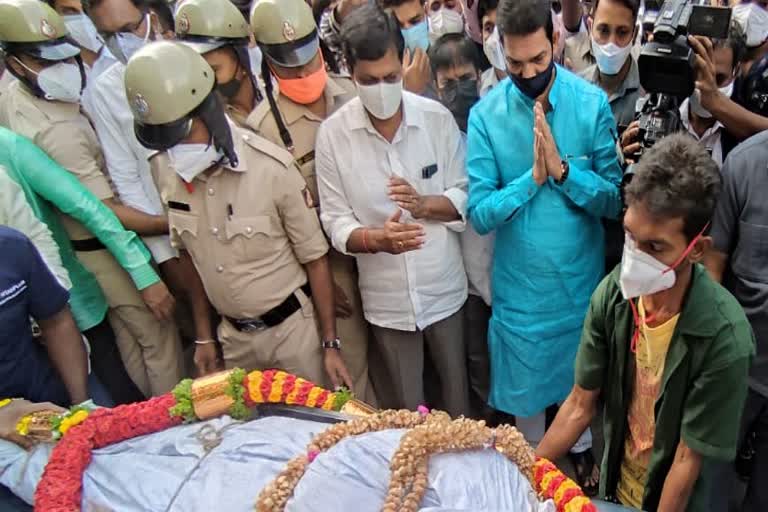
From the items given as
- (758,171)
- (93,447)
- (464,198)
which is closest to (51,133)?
(93,447)

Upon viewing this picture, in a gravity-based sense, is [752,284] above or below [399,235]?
below

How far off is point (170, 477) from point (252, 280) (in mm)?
957

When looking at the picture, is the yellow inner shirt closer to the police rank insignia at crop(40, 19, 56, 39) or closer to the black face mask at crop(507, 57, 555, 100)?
the black face mask at crop(507, 57, 555, 100)

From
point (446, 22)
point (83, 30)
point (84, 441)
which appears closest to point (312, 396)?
point (84, 441)

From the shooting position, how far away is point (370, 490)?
4.28 feet

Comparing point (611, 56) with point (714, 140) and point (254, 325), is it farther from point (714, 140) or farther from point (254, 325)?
point (254, 325)

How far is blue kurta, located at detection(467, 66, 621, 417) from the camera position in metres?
2.33

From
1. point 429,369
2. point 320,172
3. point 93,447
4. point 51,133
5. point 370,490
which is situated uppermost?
point 51,133

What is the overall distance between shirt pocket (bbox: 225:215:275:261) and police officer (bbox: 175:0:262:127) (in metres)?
0.57

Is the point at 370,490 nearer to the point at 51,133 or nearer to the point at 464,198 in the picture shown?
the point at 464,198

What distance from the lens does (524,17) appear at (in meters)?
2.18

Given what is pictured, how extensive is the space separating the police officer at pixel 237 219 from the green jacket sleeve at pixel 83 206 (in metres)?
0.25

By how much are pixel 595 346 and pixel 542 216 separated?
716 millimetres

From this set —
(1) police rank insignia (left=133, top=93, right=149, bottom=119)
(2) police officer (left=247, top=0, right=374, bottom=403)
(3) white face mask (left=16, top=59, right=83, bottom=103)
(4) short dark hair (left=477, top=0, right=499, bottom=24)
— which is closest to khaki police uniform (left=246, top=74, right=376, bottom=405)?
(2) police officer (left=247, top=0, right=374, bottom=403)
